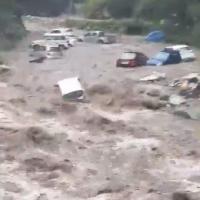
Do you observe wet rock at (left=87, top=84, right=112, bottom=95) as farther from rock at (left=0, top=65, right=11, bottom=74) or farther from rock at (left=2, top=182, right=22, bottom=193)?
rock at (left=2, top=182, right=22, bottom=193)

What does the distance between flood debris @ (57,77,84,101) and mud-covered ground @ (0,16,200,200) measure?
336mm

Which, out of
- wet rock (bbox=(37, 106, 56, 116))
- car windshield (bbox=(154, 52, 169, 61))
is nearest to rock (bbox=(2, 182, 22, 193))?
wet rock (bbox=(37, 106, 56, 116))

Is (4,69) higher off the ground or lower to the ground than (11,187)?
lower

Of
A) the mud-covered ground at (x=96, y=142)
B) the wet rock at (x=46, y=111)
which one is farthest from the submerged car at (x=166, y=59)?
the wet rock at (x=46, y=111)

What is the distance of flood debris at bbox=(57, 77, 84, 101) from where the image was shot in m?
26.2

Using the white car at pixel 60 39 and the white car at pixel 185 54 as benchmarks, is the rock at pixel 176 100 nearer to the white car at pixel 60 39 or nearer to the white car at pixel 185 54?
the white car at pixel 185 54

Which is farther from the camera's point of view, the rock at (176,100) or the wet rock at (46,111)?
the rock at (176,100)

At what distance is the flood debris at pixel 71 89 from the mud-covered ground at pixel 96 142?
336 millimetres

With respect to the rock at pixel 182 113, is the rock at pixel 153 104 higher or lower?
lower

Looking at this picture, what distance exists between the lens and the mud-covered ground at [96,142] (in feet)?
52.8

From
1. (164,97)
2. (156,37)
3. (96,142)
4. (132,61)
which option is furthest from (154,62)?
(96,142)

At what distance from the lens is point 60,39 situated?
155 ft

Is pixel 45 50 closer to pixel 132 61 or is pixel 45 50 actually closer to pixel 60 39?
pixel 60 39

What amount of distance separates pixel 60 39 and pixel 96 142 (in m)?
27.6
